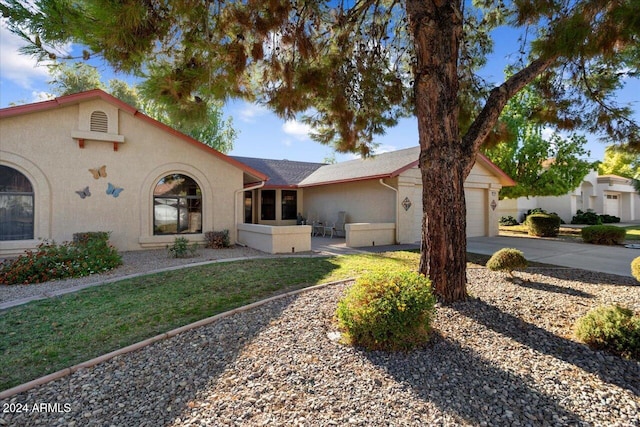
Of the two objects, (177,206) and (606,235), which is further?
(606,235)

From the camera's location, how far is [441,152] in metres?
4.66

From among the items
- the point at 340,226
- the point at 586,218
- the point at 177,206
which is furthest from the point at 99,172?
the point at 586,218

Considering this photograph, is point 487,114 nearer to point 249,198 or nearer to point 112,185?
point 112,185

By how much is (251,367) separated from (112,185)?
9.76 m

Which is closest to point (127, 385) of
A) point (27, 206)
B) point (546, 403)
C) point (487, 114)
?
point (546, 403)

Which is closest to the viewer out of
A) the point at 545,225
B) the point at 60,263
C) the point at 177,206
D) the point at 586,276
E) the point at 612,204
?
the point at 586,276

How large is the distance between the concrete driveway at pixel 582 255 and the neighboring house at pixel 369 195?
112 inches

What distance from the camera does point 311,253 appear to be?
416 inches

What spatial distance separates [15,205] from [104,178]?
235 centimetres

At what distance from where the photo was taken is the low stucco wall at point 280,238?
10438 millimetres

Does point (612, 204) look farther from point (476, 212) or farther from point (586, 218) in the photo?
point (476, 212)

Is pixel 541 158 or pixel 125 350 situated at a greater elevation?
pixel 541 158

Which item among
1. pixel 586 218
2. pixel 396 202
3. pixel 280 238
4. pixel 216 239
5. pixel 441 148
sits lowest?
pixel 216 239

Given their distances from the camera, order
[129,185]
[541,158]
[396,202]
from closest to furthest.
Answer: [129,185] < [396,202] < [541,158]
